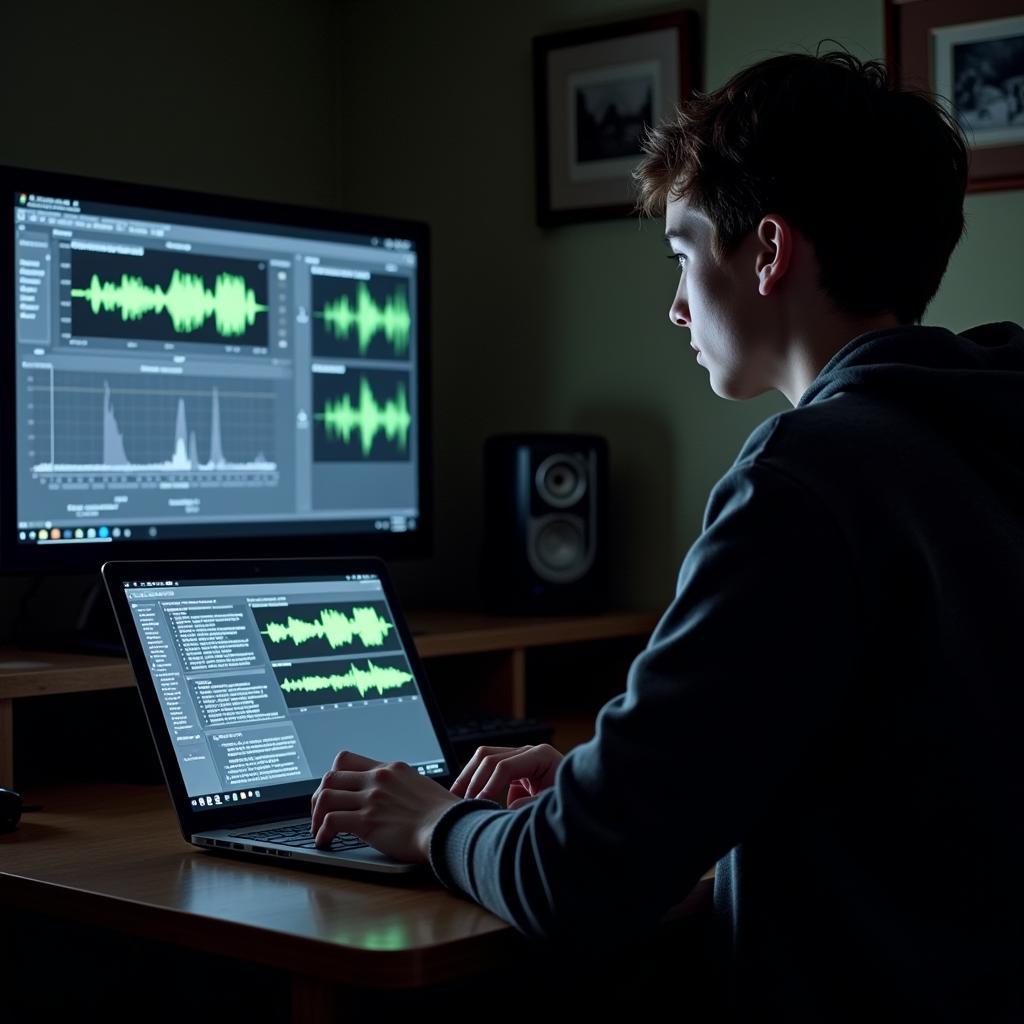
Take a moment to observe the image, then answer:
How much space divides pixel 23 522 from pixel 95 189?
0.41 m

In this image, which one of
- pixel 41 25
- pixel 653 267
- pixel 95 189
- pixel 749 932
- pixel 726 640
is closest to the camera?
pixel 726 640

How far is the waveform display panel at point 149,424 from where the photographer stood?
180cm

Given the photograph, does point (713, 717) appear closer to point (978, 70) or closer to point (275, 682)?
point (275, 682)

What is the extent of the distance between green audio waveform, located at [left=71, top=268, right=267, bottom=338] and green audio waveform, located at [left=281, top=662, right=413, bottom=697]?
2.08 ft

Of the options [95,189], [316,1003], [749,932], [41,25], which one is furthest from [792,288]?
[41,25]

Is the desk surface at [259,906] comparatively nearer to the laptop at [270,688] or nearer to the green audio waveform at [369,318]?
the laptop at [270,688]

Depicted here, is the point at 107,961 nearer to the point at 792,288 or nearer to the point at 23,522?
the point at 23,522

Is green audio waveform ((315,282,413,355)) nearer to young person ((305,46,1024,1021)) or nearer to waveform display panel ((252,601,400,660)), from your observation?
→ waveform display panel ((252,601,400,660))

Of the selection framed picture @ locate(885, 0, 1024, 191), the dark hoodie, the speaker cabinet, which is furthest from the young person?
the speaker cabinet

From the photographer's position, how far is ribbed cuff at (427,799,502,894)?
1.11 metres

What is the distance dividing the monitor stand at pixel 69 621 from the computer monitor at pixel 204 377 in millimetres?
83

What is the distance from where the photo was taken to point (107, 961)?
5.61 ft

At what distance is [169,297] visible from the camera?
1.92m

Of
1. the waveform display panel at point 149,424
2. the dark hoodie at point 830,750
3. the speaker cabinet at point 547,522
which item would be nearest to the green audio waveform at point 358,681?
the dark hoodie at point 830,750
